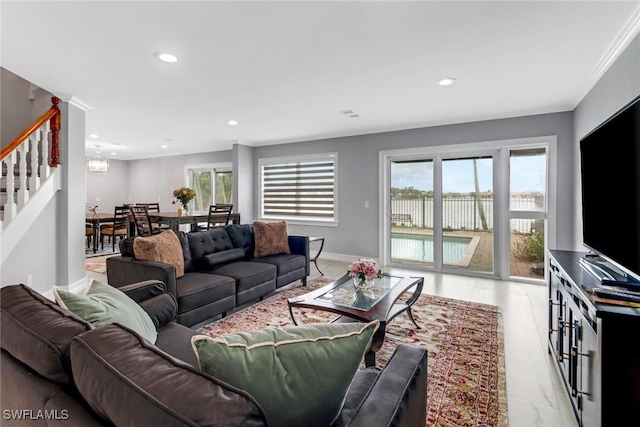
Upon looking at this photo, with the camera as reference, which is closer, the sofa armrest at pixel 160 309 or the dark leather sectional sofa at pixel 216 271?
the sofa armrest at pixel 160 309

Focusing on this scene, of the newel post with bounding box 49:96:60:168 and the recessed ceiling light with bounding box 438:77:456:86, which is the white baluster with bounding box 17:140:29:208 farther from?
the recessed ceiling light with bounding box 438:77:456:86

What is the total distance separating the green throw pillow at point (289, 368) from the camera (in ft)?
2.52

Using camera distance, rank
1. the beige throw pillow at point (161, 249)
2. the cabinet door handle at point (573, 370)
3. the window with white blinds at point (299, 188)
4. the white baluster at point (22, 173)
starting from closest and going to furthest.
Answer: the cabinet door handle at point (573, 370)
the beige throw pillow at point (161, 249)
the white baluster at point (22, 173)
the window with white blinds at point (299, 188)

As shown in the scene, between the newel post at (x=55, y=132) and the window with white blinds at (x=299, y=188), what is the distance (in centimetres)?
378

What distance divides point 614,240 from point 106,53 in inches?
153

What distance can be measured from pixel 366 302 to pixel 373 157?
371 centimetres

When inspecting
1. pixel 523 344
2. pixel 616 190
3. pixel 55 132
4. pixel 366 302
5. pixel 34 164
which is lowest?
pixel 523 344

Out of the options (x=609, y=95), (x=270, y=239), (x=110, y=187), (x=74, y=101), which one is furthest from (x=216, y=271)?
(x=110, y=187)

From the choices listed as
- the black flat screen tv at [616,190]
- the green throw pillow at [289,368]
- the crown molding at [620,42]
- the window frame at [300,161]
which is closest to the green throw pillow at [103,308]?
the green throw pillow at [289,368]

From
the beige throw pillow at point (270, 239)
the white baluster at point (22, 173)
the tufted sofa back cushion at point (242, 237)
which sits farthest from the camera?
the beige throw pillow at point (270, 239)

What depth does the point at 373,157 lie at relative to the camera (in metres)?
5.74

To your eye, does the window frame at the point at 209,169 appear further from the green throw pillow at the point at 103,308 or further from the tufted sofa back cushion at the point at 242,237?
the green throw pillow at the point at 103,308

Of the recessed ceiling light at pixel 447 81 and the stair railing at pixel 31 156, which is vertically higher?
the recessed ceiling light at pixel 447 81

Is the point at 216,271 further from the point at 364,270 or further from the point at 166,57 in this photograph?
the point at 166,57
